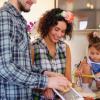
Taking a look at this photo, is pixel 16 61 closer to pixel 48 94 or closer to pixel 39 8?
pixel 48 94

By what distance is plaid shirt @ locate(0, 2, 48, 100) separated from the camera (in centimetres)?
105

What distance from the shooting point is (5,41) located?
105 cm

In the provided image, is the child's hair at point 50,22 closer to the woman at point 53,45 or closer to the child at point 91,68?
the woman at point 53,45

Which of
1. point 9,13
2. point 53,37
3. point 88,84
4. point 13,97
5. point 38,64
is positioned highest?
point 9,13

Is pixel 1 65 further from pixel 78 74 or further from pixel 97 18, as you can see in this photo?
pixel 97 18

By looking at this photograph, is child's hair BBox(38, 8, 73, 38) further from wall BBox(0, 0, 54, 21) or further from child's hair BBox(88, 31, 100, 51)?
wall BBox(0, 0, 54, 21)

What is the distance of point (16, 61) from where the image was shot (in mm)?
1128

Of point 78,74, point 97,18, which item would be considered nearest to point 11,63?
point 78,74

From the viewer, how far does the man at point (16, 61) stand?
1055 millimetres

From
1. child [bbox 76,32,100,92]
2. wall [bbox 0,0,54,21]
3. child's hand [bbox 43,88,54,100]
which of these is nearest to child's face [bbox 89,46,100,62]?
child [bbox 76,32,100,92]

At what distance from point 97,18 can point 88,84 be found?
1.01 m

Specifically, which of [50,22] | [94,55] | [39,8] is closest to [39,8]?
[39,8]

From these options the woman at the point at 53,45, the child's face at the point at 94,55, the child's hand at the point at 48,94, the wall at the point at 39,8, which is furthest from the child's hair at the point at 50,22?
the wall at the point at 39,8

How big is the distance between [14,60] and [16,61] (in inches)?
0.7
